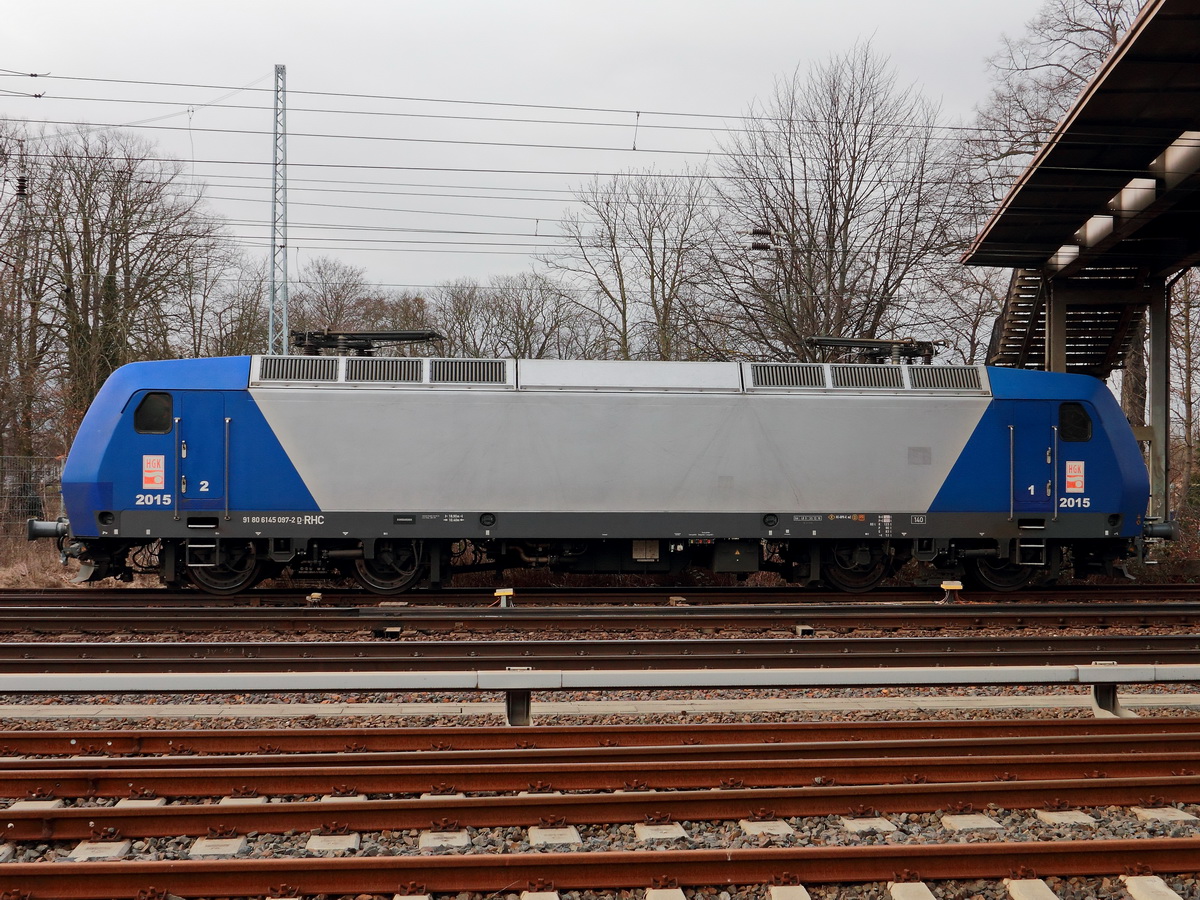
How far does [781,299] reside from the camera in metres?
22.1

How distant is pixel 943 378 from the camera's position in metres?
13.3

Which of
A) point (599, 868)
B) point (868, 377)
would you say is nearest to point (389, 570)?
point (868, 377)

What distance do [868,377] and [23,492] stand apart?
1807 cm

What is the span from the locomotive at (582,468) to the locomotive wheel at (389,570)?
0.03m

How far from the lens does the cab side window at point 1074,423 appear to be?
13.3m

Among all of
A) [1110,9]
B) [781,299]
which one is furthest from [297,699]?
[1110,9]

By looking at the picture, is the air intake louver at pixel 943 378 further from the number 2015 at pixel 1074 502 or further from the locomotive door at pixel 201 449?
the locomotive door at pixel 201 449

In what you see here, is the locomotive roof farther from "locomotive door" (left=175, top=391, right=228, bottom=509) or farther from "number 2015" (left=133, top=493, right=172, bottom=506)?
"number 2015" (left=133, top=493, right=172, bottom=506)

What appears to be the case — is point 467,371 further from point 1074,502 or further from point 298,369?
point 1074,502

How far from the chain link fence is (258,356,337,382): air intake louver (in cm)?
1003

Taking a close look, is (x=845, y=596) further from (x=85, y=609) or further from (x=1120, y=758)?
(x=85, y=609)

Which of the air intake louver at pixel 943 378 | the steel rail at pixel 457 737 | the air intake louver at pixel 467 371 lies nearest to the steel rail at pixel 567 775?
the steel rail at pixel 457 737

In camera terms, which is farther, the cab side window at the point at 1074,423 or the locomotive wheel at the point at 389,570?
the cab side window at the point at 1074,423

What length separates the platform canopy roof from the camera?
10180mm
